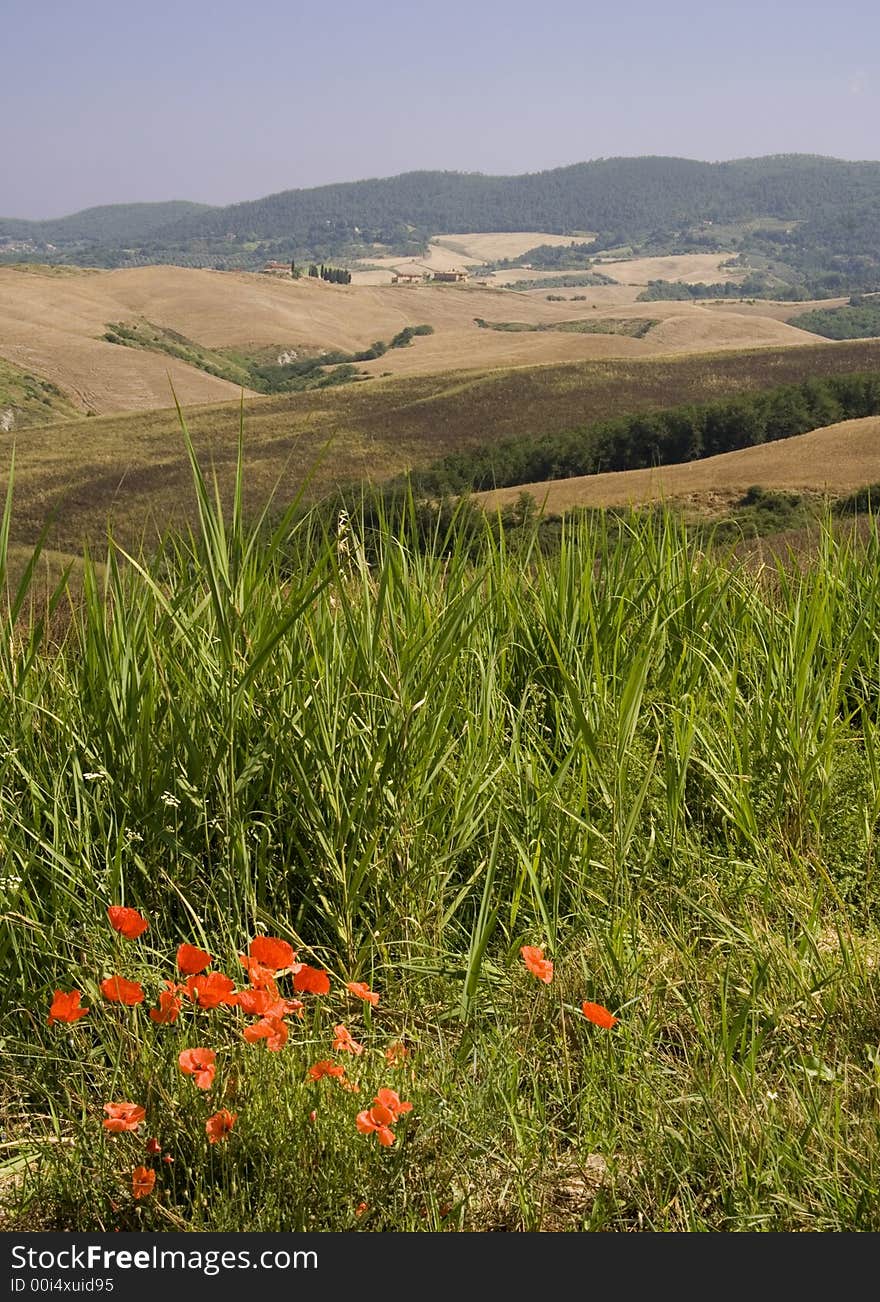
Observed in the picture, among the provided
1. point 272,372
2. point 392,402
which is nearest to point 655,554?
point 392,402

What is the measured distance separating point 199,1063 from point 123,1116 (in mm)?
126

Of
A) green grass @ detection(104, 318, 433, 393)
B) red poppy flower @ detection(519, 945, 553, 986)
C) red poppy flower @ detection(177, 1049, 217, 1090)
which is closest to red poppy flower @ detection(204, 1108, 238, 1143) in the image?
red poppy flower @ detection(177, 1049, 217, 1090)

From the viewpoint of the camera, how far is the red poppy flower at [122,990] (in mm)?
1683

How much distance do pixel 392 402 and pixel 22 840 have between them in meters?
73.5

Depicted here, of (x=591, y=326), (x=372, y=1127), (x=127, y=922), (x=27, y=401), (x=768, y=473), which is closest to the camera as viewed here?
(x=372, y=1127)

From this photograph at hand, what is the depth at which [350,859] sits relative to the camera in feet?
7.67

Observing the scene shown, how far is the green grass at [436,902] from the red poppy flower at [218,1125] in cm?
4

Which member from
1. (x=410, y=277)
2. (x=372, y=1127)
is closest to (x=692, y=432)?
(x=372, y=1127)

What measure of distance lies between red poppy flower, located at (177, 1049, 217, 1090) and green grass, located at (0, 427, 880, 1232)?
0.22 ft

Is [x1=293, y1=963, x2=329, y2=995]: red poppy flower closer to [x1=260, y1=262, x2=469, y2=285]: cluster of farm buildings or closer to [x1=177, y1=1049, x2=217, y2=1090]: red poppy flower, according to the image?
[x1=177, y1=1049, x2=217, y2=1090]: red poppy flower

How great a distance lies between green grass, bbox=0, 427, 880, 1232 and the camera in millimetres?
1678

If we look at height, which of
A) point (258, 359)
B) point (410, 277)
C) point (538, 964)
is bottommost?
point (538, 964)

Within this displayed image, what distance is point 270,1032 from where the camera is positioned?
1.63m

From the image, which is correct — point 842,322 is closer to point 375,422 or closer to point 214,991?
point 375,422
